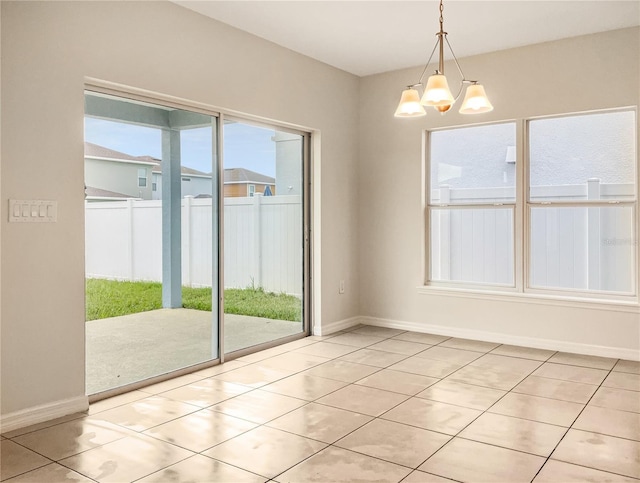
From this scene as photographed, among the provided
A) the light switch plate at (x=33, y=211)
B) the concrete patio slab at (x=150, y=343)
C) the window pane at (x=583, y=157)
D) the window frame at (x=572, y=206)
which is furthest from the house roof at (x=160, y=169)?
the window pane at (x=583, y=157)

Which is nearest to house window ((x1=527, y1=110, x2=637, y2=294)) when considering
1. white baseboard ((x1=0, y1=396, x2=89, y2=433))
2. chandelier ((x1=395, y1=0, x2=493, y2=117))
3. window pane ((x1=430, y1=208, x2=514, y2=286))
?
window pane ((x1=430, y1=208, x2=514, y2=286))

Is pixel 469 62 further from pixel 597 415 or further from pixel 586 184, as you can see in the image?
pixel 597 415

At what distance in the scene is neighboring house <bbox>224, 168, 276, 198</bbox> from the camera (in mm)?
4352

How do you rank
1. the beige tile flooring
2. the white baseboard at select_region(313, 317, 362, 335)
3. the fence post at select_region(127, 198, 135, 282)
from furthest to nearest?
1. the white baseboard at select_region(313, 317, 362, 335)
2. the fence post at select_region(127, 198, 135, 282)
3. the beige tile flooring

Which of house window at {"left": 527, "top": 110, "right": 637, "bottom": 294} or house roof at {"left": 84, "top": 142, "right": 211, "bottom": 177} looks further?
house window at {"left": 527, "top": 110, "right": 637, "bottom": 294}

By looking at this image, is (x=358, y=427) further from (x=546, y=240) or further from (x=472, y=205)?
(x=472, y=205)

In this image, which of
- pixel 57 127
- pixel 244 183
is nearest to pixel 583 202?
pixel 244 183

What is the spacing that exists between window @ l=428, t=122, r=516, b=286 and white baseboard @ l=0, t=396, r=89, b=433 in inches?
136

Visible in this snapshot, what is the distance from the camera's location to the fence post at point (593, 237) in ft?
14.9

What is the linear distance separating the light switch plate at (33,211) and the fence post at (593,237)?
406cm

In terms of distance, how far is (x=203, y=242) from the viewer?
4.16 meters

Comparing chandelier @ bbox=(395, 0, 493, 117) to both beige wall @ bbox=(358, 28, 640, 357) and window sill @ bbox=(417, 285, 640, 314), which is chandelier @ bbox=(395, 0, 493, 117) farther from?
window sill @ bbox=(417, 285, 640, 314)

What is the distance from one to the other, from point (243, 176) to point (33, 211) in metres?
1.82

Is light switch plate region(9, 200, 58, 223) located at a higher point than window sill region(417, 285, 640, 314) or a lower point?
higher
